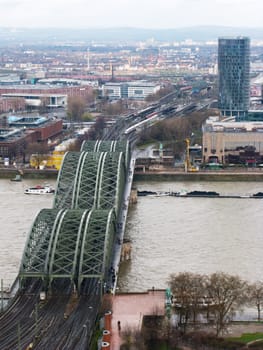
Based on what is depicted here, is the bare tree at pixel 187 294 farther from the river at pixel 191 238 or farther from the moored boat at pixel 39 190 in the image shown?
the moored boat at pixel 39 190

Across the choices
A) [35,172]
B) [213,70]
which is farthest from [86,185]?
[213,70]

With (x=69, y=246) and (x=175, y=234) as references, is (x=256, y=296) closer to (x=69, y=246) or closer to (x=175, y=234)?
(x=69, y=246)

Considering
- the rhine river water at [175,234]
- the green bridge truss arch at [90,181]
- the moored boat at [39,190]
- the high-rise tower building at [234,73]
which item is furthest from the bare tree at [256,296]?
the high-rise tower building at [234,73]

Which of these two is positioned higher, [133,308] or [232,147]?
[133,308]

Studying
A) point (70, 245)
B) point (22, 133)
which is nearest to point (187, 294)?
point (70, 245)

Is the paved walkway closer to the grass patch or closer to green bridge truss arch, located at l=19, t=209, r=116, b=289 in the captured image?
green bridge truss arch, located at l=19, t=209, r=116, b=289

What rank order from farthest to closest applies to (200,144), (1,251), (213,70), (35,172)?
(213,70), (200,144), (35,172), (1,251)

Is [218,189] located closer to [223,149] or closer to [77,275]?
[223,149]
